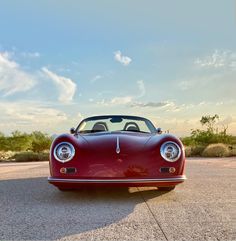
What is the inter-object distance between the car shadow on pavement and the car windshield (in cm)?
108

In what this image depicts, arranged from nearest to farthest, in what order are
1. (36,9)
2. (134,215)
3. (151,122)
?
(134,215) < (151,122) < (36,9)

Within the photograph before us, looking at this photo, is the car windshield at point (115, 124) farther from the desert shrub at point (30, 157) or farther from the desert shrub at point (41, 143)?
the desert shrub at point (41, 143)

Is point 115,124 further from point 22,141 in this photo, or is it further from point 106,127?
point 22,141

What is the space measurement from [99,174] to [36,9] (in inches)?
285

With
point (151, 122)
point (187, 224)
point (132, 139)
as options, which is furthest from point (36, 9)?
point (187, 224)

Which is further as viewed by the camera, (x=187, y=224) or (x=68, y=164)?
(x=68, y=164)

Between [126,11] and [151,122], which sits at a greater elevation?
[126,11]

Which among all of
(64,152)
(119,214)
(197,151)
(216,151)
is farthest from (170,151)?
(197,151)

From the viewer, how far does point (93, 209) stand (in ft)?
14.5

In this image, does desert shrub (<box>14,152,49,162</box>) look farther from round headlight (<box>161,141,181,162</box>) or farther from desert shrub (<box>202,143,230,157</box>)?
round headlight (<box>161,141,181,162</box>)

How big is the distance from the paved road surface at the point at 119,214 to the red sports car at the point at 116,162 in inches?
11.9

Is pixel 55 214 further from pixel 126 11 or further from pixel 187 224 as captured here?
pixel 126 11

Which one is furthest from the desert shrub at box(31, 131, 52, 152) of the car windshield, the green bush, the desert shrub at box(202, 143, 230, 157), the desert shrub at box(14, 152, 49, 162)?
the car windshield

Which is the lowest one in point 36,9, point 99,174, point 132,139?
point 99,174
